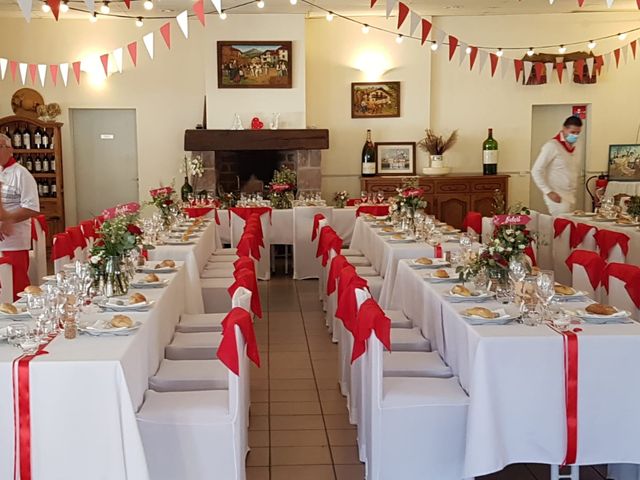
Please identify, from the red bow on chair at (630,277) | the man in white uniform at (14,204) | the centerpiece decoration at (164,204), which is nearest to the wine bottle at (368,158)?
the centerpiece decoration at (164,204)

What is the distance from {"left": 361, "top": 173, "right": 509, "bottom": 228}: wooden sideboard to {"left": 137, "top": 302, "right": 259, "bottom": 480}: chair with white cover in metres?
9.27

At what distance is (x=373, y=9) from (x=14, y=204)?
289 inches

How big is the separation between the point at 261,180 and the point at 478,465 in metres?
9.82

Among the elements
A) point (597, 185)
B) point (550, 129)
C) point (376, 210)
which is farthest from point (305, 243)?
point (550, 129)

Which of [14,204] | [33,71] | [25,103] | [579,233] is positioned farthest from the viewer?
[25,103]

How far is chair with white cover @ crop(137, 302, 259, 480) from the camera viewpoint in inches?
134

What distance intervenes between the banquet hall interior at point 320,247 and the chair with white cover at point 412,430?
0.01m

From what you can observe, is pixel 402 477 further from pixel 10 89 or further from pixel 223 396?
pixel 10 89

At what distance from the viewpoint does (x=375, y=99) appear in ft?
42.3

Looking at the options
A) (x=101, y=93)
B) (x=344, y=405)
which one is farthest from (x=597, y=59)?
(x=344, y=405)

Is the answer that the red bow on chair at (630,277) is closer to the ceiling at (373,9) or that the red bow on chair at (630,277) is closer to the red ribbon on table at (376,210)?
the red ribbon on table at (376,210)

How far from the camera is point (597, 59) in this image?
40.5 feet

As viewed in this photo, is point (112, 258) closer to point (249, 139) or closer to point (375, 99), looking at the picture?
point (249, 139)

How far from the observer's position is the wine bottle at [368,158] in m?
12.7
